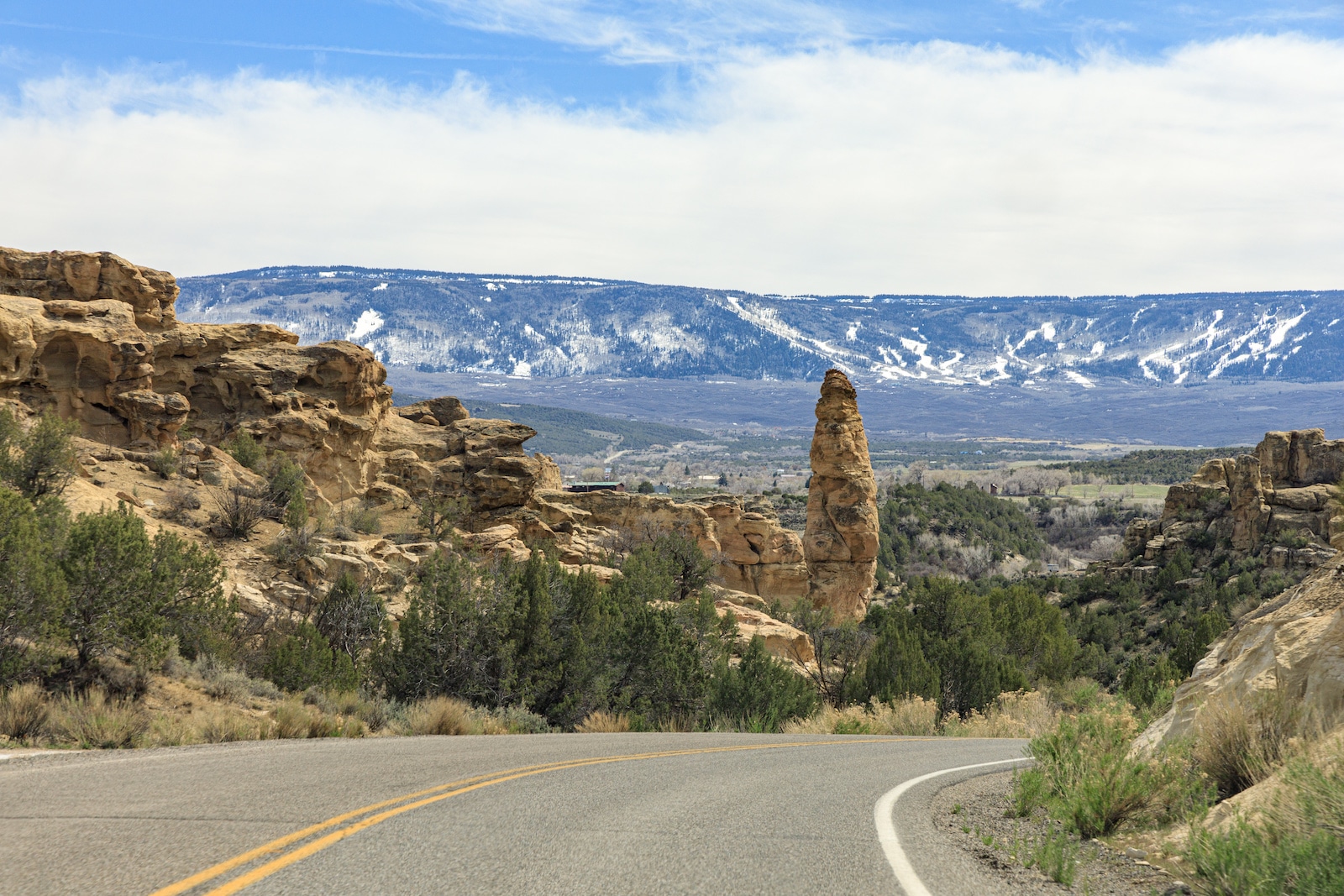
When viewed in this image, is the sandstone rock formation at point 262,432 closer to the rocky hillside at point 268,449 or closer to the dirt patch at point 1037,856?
→ the rocky hillside at point 268,449

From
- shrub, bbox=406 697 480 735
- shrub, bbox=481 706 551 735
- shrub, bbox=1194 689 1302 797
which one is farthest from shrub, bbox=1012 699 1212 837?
shrub, bbox=481 706 551 735

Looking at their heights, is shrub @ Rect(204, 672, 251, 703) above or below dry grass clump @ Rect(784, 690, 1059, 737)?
above

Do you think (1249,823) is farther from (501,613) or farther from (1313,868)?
(501,613)

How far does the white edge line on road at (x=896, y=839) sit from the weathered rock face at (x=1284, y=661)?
2136 millimetres

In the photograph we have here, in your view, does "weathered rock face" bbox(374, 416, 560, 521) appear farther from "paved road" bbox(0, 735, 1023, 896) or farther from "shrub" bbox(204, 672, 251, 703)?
"paved road" bbox(0, 735, 1023, 896)

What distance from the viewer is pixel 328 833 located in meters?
6.62

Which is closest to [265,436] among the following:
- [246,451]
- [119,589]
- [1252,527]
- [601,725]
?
[246,451]

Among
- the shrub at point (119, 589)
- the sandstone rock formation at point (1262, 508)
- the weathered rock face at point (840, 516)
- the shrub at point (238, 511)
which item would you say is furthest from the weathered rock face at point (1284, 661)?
the sandstone rock formation at point (1262, 508)

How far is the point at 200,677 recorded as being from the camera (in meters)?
15.6

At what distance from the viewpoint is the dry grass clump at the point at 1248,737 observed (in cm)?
719

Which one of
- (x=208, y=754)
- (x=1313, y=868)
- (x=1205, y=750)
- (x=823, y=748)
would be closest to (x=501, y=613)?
(x=823, y=748)

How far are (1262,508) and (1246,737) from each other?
2141 inches

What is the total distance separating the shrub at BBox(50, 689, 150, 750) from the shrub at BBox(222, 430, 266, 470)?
2084 cm

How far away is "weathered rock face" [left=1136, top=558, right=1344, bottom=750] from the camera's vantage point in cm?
743
